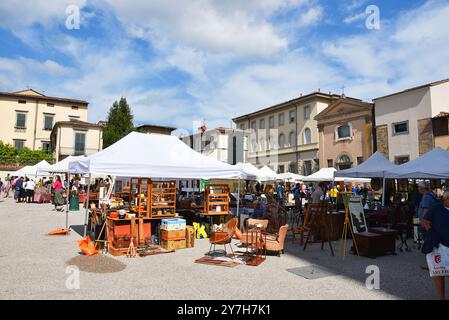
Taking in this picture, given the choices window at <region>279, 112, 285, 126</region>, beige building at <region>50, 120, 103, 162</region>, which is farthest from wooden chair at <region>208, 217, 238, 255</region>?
beige building at <region>50, 120, 103, 162</region>

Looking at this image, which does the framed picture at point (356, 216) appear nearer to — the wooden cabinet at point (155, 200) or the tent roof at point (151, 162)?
the tent roof at point (151, 162)

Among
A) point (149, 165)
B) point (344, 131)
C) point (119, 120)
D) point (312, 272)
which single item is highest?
point (119, 120)

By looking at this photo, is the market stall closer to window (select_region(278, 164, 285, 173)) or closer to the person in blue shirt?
the person in blue shirt

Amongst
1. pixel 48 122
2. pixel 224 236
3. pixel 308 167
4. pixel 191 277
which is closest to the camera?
pixel 191 277

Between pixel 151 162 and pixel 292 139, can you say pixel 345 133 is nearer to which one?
pixel 292 139

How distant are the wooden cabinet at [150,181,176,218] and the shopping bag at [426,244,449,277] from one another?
20.5ft

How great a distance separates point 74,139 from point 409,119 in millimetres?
35487

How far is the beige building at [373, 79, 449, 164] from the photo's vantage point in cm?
2206

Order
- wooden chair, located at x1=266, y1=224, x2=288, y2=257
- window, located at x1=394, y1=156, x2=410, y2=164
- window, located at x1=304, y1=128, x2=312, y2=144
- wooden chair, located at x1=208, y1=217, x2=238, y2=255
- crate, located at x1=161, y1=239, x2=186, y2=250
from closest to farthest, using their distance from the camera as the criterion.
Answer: wooden chair, located at x1=208, y1=217, x2=238, y2=255 < wooden chair, located at x1=266, y1=224, x2=288, y2=257 < crate, located at x1=161, y1=239, x2=186, y2=250 < window, located at x1=394, y1=156, x2=410, y2=164 < window, located at x1=304, y1=128, x2=312, y2=144

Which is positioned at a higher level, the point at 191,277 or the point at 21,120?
the point at 21,120

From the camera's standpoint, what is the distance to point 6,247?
7832 millimetres

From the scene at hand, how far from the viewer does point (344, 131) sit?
29672 mm

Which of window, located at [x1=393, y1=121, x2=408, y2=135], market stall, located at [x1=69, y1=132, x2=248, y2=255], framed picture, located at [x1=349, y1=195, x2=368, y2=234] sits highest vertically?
window, located at [x1=393, y1=121, x2=408, y2=135]

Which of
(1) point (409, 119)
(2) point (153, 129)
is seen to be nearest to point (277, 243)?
(1) point (409, 119)
